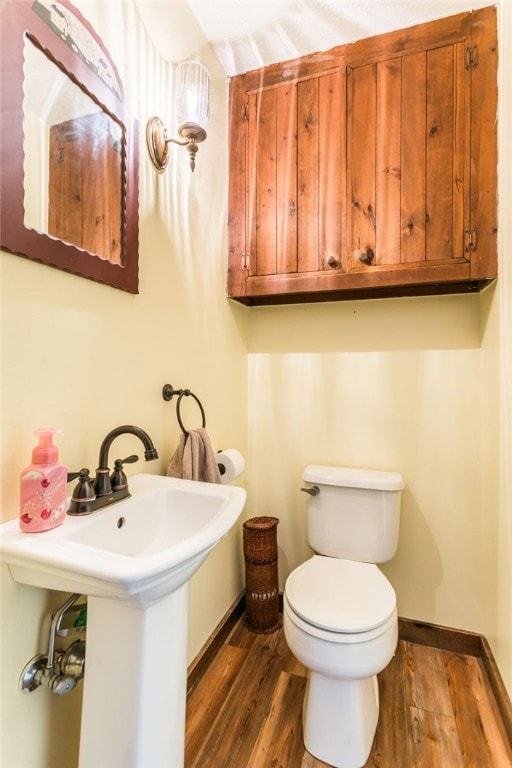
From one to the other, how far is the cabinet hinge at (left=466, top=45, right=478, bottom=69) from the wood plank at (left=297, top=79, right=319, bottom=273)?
0.55m

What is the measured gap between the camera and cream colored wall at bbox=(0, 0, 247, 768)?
0.75 meters

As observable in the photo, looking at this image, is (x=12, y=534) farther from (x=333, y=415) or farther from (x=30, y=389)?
(x=333, y=415)

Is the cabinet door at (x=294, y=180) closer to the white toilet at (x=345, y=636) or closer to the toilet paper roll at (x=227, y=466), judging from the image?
the toilet paper roll at (x=227, y=466)

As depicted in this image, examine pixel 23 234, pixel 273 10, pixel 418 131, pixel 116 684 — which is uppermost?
pixel 273 10

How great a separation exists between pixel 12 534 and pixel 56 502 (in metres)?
0.09

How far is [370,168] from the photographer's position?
147 cm

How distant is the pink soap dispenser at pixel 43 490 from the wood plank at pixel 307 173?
3.94ft

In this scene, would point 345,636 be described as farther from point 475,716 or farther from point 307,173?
point 307,173

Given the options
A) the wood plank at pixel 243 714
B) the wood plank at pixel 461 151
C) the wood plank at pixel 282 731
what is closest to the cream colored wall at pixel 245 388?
the wood plank at pixel 461 151

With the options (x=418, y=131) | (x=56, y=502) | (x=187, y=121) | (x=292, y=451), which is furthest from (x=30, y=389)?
(x=418, y=131)

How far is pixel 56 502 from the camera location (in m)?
0.74

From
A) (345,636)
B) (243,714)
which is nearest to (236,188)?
(345,636)

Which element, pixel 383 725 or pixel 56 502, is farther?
pixel 383 725

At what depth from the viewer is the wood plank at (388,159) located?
1442mm
